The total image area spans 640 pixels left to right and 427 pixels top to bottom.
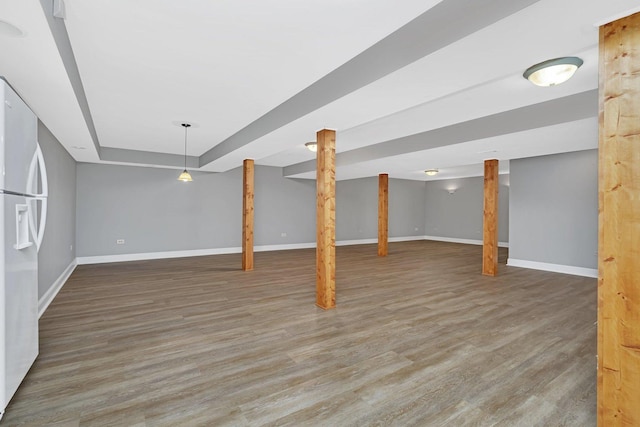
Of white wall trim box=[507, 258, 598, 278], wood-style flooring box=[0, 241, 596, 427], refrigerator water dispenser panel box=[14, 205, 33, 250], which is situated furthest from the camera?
white wall trim box=[507, 258, 598, 278]

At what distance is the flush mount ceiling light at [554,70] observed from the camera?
246cm

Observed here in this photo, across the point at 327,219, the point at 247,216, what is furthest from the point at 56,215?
the point at 327,219

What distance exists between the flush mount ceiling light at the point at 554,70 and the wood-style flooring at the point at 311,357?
2418mm

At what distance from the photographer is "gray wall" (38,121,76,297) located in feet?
13.4

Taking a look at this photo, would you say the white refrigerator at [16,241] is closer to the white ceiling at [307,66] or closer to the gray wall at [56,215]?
the white ceiling at [307,66]

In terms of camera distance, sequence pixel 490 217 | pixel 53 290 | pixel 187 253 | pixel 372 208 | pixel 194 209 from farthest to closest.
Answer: pixel 372 208, pixel 194 209, pixel 187 253, pixel 490 217, pixel 53 290

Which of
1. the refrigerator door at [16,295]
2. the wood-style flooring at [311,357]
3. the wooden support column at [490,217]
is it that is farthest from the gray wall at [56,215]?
the wooden support column at [490,217]

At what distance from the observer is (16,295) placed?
81.5 inches

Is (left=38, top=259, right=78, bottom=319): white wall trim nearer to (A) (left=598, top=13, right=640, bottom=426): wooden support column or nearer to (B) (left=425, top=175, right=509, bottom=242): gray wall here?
(A) (left=598, top=13, right=640, bottom=426): wooden support column

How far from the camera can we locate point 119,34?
227 centimetres

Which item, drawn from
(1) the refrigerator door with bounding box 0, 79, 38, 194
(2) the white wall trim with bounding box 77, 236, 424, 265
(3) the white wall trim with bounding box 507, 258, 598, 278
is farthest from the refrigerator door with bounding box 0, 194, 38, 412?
(3) the white wall trim with bounding box 507, 258, 598, 278

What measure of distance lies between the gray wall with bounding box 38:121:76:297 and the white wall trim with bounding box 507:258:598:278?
341 inches

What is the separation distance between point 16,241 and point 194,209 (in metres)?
6.58

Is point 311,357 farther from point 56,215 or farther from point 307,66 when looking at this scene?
point 56,215
